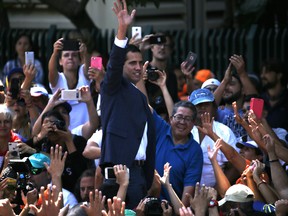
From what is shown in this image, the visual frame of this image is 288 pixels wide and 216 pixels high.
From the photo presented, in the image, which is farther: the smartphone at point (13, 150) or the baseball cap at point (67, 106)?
the baseball cap at point (67, 106)

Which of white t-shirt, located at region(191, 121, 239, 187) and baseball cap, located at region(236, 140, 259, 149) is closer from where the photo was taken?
white t-shirt, located at region(191, 121, 239, 187)

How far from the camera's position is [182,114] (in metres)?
12.7

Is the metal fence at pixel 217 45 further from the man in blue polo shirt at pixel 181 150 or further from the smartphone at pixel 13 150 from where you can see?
the smartphone at pixel 13 150

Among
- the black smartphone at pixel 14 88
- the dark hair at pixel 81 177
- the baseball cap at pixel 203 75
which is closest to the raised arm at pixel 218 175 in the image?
the dark hair at pixel 81 177

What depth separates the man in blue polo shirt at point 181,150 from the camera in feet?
41.4

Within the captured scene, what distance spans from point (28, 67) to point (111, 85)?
2966 mm

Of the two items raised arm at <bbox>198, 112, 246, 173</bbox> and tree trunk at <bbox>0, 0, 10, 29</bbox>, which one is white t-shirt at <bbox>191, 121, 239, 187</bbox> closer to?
raised arm at <bbox>198, 112, 246, 173</bbox>

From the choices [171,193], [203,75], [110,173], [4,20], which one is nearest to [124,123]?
[110,173]

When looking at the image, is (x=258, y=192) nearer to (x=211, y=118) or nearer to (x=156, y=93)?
(x=211, y=118)

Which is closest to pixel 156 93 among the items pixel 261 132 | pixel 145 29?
pixel 261 132

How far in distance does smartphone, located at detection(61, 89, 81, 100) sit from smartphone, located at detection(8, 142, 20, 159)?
1637 millimetres

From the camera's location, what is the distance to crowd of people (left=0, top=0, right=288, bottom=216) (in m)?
11.3

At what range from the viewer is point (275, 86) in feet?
53.1

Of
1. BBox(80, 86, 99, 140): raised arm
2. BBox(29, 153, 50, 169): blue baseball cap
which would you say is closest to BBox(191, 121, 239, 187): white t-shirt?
BBox(80, 86, 99, 140): raised arm
